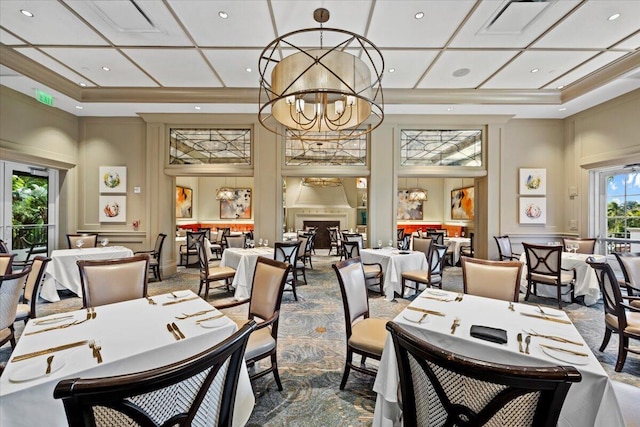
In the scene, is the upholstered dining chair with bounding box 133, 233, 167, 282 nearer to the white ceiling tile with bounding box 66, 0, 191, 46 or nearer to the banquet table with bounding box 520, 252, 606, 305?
the white ceiling tile with bounding box 66, 0, 191, 46

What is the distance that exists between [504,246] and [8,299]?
740cm

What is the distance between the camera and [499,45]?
4.02 meters

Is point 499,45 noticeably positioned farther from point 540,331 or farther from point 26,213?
point 26,213

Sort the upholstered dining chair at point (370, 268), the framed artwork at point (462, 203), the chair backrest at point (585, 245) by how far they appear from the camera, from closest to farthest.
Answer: the upholstered dining chair at point (370, 268), the chair backrest at point (585, 245), the framed artwork at point (462, 203)

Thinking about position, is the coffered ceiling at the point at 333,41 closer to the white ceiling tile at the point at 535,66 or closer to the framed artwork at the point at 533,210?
the white ceiling tile at the point at 535,66

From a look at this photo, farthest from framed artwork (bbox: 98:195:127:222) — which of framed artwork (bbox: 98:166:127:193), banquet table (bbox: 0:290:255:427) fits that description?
banquet table (bbox: 0:290:255:427)

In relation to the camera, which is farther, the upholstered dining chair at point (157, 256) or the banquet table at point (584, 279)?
the upholstered dining chair at point (157, 256)

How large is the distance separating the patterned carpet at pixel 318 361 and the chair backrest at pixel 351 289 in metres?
0.50

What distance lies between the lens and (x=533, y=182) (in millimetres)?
6242

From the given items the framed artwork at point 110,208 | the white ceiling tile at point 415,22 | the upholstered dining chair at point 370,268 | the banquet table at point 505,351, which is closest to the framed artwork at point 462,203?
the upholstered dining chair at point 370,268

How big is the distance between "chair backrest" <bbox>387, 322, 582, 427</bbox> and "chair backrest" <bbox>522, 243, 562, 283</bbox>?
4.30 meters

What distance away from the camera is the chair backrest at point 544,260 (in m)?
4.23

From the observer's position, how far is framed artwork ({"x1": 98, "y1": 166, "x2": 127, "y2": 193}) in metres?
6.27

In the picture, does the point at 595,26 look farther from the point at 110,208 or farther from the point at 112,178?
the point at 110,208
